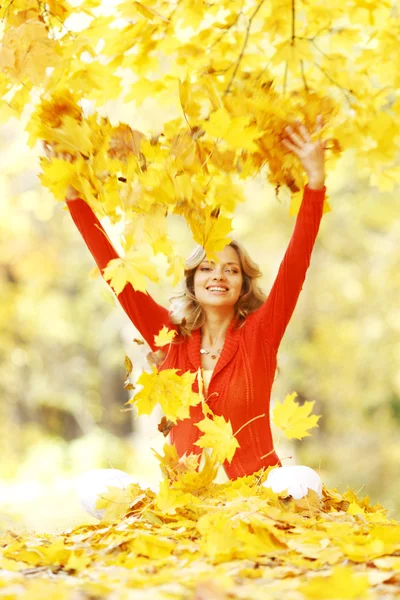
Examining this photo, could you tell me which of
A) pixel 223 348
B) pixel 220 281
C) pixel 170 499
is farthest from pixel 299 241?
pixel 170 499

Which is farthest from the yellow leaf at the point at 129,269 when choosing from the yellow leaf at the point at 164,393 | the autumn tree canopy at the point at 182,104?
the yellow leaf at the point at 164,393

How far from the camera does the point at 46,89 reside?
2.22 metres

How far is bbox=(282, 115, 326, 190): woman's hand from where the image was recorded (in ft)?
8.28

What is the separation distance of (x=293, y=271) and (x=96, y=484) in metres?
1.01

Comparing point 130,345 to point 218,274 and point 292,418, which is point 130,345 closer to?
point 218,274

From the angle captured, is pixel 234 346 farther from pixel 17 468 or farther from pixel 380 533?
pixel 17 468

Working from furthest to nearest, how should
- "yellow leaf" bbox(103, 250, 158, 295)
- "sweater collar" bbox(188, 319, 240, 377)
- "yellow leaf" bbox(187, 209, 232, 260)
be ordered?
"sweater collar" bbox(188, 319, 240, 377), "yellow leaf" bbox(187, 209, 232, 260), "yellow leaf" bbox(103, 250, 158, 295)

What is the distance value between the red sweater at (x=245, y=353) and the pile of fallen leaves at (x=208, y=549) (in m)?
0.35

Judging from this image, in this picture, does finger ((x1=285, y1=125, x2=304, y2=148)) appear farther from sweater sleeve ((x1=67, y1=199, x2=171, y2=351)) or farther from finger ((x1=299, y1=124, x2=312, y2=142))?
sweater sleeve ((x1=67, y1=199, x2=171, y2=351))

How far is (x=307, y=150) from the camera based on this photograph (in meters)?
2.52

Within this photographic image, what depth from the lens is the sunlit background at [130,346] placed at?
29.8ft

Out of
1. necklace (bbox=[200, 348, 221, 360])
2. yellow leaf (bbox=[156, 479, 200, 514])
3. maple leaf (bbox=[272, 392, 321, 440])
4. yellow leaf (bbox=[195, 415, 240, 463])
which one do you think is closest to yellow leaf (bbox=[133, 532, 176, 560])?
yellow leaf (bbox=[156, 479, 200, 514])

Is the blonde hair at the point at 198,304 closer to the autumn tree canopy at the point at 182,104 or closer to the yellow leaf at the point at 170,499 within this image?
the autumn tree canopy at the point at 182,104

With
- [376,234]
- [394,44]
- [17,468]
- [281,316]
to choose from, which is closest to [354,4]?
[394,44]
